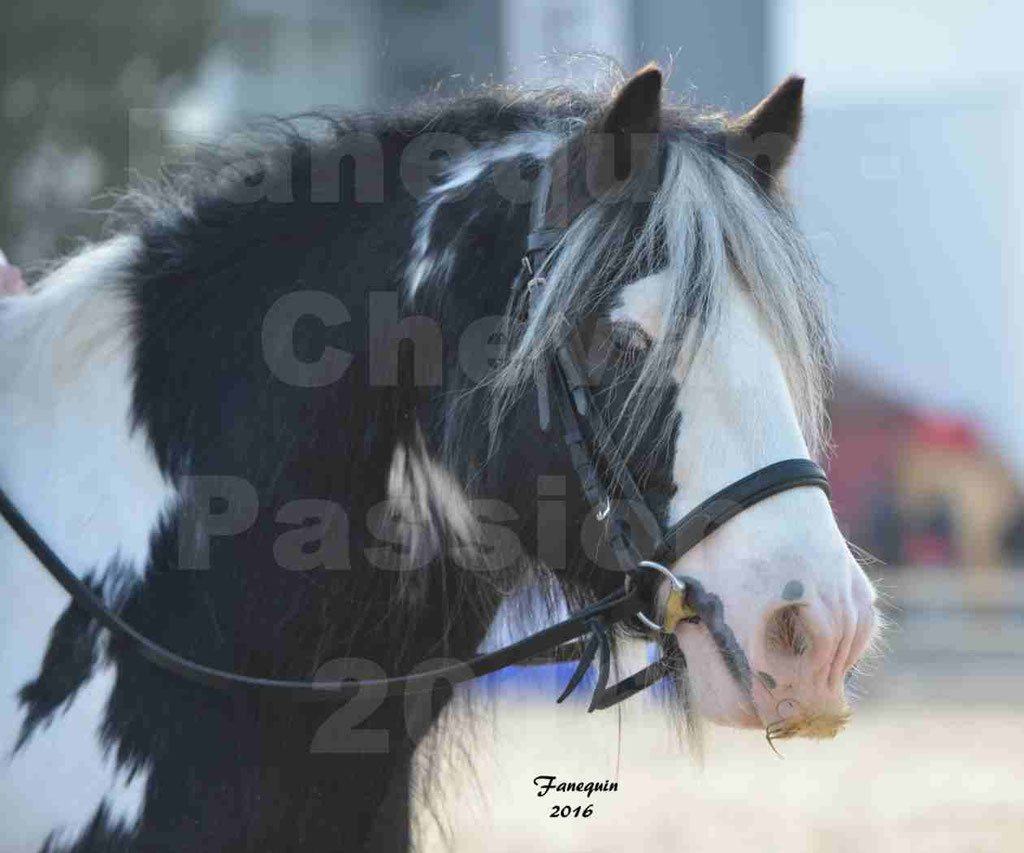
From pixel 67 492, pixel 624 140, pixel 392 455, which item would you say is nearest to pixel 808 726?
pixel 392 455

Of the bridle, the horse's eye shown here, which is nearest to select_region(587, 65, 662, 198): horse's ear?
the bridle

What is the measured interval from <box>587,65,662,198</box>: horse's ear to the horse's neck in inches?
38.0

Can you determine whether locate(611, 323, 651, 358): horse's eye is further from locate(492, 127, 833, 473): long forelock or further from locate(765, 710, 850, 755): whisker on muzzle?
locate(765, 710, 850, 755): whisker on muzzle

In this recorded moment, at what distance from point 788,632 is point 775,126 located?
40.7 inches

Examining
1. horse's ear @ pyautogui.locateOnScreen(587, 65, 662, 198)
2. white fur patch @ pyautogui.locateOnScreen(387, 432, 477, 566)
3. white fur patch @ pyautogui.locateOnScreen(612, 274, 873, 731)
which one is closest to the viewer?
white fur patch @ pyautogui.locateOnScreen(612, 274, 873, 731)

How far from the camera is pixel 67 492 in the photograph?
252 centimetres

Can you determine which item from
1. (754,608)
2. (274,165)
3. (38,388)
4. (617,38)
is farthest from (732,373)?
(617,38)

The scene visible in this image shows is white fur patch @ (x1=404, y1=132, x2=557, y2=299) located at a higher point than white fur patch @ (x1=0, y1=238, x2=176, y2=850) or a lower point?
higher

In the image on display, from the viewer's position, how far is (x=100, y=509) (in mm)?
2512

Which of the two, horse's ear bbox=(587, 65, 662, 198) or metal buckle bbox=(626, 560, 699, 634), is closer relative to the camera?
metal buckle bbox=(626, 560, 699, 634)

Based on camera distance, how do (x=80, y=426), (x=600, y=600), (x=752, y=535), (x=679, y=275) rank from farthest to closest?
(x=80, y=426) < (x=600, y=600) < (x=679, y=275) < (x=752, y=535)

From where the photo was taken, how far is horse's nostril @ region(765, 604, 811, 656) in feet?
7.01

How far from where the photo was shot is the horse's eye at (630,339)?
2.30m

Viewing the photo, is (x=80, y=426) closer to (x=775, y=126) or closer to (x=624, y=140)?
(x=624, y=140)
